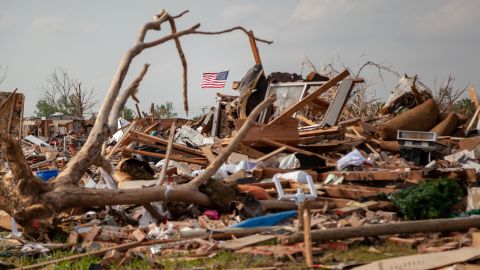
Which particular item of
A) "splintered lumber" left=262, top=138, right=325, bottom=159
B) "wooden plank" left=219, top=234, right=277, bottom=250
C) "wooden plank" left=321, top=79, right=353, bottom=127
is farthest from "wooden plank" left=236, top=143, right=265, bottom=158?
"wooden plank" left=219, top=234, right=277, bottom=250

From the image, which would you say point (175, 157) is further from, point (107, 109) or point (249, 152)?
point (107, 109)

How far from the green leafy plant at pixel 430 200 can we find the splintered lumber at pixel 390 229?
72 centimetres

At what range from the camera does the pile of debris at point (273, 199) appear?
550 cm

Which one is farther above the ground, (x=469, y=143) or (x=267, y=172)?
(x=469, y=143)

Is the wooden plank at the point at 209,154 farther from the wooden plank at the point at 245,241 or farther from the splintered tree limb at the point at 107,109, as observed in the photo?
the wooden plank at the point at 245,241

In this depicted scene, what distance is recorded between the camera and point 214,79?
2145 cm

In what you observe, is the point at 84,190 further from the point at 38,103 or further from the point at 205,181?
the point at 38,103

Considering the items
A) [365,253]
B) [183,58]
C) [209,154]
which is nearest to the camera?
[365,253]

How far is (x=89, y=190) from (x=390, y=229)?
A: 3233 mm

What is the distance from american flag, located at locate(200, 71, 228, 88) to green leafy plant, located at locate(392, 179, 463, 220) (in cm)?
1415

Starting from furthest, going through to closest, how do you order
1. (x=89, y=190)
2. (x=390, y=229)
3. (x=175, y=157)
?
1. (x=175, y=157)
2. (x=89, y=190)
3. (x=390, y=229)

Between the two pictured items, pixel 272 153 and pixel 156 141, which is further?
pixel 156 141

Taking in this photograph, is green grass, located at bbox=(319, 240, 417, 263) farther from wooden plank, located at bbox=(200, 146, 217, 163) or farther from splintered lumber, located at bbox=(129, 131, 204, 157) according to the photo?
splintered lumber, located at bbox=(129, 131, 204, 157)

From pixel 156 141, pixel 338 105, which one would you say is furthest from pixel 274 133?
pixel 156 141
